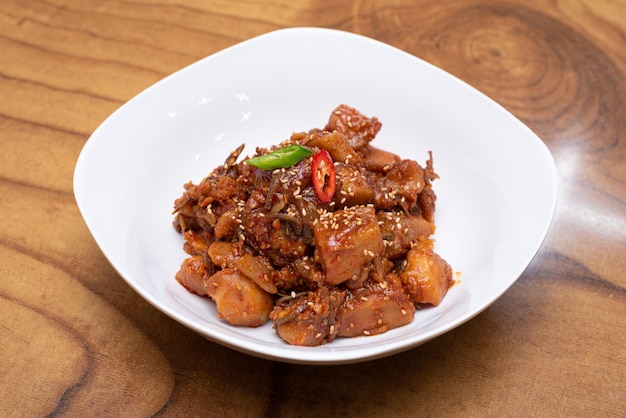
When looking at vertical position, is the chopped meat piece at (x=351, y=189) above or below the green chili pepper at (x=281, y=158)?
below

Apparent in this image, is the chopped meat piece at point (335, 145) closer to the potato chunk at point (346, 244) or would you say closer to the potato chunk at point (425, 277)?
the potato chunk at point (346, 244)

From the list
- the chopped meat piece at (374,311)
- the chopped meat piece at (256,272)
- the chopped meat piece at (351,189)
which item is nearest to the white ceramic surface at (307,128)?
the chopped meat piece at (374,311)

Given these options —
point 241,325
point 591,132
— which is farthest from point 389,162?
point 591,132

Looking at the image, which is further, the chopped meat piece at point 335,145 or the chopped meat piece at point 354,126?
the chopped meat piece at point 354,126

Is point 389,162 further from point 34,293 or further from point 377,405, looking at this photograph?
point 34,293

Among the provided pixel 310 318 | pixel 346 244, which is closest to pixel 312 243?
pixel 346 244

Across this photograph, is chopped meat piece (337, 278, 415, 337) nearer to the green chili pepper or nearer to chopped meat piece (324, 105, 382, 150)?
the green chili pepper
